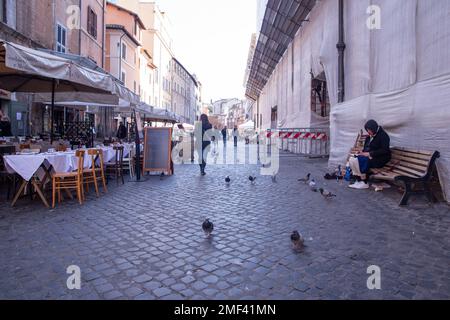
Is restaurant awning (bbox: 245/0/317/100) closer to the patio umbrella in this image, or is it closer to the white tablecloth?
the patio umbrella

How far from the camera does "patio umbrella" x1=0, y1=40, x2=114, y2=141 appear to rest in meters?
→ 5.79

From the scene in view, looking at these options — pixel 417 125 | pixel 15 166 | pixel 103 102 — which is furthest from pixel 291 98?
pixel 15 166

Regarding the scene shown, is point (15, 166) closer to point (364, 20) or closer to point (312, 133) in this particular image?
point (364, 20)

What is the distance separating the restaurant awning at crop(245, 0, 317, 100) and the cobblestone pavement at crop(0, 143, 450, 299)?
14.1 m

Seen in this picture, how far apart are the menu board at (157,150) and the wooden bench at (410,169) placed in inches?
228

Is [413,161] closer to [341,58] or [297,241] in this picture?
[297,241]

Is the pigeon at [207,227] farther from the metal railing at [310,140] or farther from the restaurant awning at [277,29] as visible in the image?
the restaurant awning at [277,29]

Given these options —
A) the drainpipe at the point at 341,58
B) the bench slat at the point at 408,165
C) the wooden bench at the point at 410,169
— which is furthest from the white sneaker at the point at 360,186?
the drainpipe at the point at 341,58

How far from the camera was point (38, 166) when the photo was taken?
6.12 m

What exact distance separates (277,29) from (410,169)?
17525 millimetres

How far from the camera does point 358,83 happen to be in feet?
34.6

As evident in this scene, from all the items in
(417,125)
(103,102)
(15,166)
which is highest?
(103,102)

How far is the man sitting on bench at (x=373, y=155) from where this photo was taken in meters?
8.07
